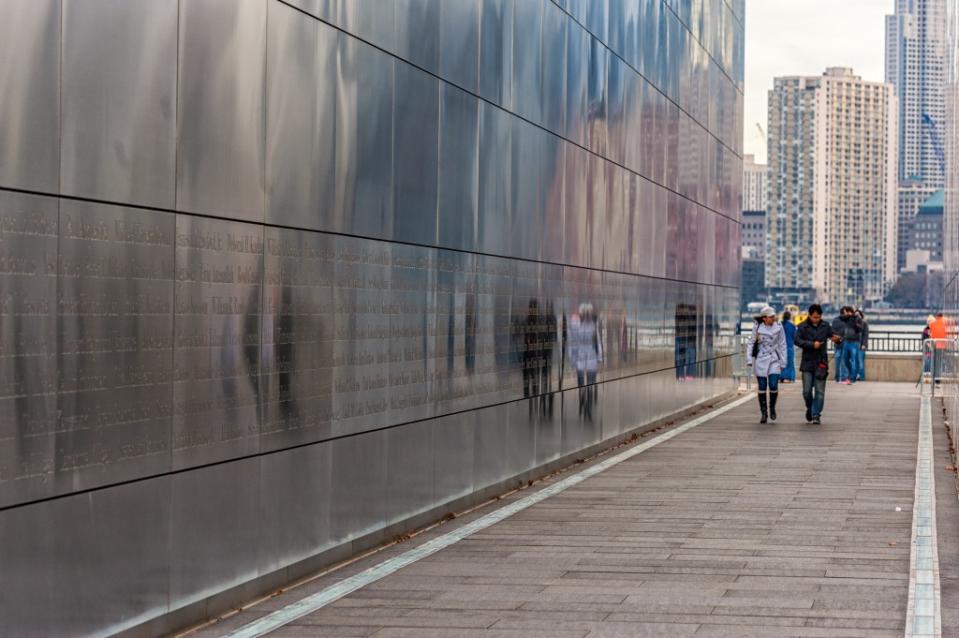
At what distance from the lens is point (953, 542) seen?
10062mm

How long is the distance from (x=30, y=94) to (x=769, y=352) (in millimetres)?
16984

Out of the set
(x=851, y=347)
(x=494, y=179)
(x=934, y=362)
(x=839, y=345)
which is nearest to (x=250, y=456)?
(x=494, y=179)

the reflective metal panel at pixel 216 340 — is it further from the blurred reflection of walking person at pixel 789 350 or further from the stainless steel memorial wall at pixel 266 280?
the blurred reflection of walking person at pixel 789 350

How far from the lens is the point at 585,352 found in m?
16.0

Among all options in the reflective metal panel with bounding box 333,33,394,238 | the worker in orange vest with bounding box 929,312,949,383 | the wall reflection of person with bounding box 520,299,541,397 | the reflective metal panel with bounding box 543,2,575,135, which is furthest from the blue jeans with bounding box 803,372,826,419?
the reflective metal panel with bounding box 333,33,394,238

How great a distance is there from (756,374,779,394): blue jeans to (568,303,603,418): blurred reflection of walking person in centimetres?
500

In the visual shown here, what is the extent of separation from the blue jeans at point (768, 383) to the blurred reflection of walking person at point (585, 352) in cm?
500

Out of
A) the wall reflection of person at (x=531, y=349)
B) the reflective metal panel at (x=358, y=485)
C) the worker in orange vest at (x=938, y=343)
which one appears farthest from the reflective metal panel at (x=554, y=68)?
the worker in orange vest at (x=938, y=343)

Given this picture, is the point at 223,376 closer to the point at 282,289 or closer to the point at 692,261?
the point at 282,289

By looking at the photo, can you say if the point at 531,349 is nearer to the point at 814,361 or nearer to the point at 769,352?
the point at 814,361

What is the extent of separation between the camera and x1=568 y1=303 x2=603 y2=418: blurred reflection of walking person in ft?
51.0

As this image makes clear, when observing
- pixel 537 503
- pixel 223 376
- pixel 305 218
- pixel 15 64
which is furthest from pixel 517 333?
pixel 15 64

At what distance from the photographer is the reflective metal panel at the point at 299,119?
825 cm

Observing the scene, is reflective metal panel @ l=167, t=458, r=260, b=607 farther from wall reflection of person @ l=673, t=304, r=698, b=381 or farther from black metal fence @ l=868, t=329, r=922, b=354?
black metal fence @ l=868, t=329, r=922, b=354
